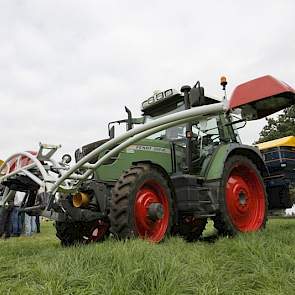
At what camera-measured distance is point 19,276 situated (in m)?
3.04

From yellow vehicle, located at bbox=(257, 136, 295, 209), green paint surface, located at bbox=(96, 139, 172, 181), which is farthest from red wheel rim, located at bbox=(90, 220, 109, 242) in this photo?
yellow vehicle, located at bbox=(257, 136, 295, 209)

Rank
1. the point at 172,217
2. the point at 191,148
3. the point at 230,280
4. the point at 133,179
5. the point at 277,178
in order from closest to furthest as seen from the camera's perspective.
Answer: the point at 230,280 < the point at 133,179 < the point at 172,217 < the point at 191,148 < the point at 277,178

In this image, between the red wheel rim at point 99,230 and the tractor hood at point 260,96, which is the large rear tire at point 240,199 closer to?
the red wheel rim at point 99,230

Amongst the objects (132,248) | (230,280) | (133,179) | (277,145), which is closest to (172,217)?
(133,179)

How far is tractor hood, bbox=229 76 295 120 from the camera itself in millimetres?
3459

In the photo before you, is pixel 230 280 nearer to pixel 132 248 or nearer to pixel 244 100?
pixel 132 248

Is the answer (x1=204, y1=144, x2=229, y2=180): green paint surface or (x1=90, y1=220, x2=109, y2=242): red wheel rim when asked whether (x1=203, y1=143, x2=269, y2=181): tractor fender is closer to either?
(x1=204, y1=144, x2=229, y2=180): green paint surface

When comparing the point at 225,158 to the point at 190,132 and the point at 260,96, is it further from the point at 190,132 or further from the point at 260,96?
the point at 260,96

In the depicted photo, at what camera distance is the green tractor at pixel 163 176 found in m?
4.22

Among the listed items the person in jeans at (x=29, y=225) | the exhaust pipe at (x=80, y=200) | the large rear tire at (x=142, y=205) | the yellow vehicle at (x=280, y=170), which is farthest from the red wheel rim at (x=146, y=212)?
the person in jeans at (x=29, y=225)

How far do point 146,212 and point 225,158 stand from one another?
165cm

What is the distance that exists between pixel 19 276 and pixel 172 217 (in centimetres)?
243

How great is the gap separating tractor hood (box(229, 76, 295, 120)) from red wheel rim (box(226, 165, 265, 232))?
97.3 inches

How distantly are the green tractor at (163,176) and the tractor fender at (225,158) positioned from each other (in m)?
0.02
